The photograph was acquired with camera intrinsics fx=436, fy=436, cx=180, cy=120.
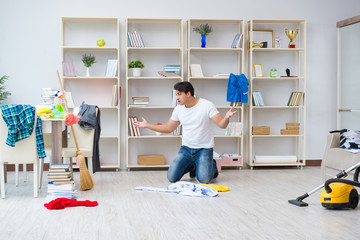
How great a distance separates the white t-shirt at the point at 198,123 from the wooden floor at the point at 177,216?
1.93 feet

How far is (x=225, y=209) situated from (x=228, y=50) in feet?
10.1

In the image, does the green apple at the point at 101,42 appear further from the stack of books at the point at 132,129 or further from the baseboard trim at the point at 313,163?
the baseboard trim at the point at 313,163

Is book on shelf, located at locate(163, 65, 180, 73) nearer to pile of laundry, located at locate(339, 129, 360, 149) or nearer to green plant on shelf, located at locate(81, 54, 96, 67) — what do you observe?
green plant on shelf, located at locate(81, 54, 96, 67)

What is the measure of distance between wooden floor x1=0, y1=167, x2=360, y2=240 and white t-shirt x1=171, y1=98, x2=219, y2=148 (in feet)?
1.93

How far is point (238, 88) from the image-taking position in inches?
233

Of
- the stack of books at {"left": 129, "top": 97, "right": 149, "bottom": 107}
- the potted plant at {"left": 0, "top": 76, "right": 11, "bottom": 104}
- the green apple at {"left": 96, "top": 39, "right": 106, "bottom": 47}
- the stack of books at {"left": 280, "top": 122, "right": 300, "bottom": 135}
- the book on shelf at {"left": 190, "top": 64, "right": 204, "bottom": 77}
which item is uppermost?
the green apple at {"left": 96, "top": 39, "right": 106, "bottom": 47}

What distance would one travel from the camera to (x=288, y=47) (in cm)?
632

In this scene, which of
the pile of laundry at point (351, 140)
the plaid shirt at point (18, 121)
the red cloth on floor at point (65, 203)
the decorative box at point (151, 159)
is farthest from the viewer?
the decorative box at point (151, 159)

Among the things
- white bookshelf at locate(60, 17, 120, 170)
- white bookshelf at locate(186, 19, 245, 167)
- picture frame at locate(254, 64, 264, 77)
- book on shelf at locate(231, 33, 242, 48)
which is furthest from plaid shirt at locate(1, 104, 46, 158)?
picture frame at locate(254, 64, 264, 77)

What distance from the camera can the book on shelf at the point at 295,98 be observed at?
20.0ft

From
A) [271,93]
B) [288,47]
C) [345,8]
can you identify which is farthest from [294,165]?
[345,8]

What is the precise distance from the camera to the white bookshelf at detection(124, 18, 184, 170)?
6094 mm

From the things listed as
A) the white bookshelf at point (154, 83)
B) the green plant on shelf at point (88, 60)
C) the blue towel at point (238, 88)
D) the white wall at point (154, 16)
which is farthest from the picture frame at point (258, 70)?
the green plant on shelf at point (88, 60)

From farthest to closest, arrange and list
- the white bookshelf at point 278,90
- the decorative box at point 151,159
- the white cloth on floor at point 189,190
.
A: the white bookshelf at point 278,90 < the decorative box at point 151,159 < the white cloth on floor at point 189,190
